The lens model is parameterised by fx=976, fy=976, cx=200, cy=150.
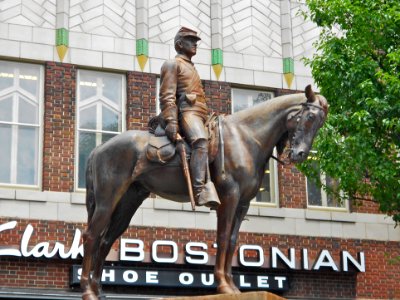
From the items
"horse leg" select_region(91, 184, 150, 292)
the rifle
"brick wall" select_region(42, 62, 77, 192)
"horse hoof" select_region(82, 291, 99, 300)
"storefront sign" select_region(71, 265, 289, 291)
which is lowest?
"storefront sign" select_region(71, 265, 289, 291)

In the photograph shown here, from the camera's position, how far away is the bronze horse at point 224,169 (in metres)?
11.3

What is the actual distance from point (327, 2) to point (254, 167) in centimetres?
919

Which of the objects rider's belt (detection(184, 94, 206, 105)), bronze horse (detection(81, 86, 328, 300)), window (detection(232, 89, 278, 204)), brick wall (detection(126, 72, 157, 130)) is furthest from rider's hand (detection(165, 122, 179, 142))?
window (detection(232, 89, 278, 204))

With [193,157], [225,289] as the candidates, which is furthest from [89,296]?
[193,157]

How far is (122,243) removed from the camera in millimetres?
22406

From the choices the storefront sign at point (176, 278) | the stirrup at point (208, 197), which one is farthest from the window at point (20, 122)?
the stirrup at point (208, 197)

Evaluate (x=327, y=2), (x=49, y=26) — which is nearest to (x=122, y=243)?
(x=49, y=26)

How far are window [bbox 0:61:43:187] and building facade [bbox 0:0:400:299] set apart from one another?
1.0 inches

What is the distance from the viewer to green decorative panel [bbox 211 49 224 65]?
2459 centimetres

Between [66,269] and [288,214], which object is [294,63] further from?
[66,269]

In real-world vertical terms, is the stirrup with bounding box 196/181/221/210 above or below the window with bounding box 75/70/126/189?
below

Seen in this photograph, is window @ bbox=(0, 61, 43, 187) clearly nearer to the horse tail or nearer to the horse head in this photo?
the horse tail

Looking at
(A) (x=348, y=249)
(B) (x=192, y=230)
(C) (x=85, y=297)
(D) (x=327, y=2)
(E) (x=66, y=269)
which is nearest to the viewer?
(C) (x=85, y=297)

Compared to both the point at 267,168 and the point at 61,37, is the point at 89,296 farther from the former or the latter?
the point at 267,168
